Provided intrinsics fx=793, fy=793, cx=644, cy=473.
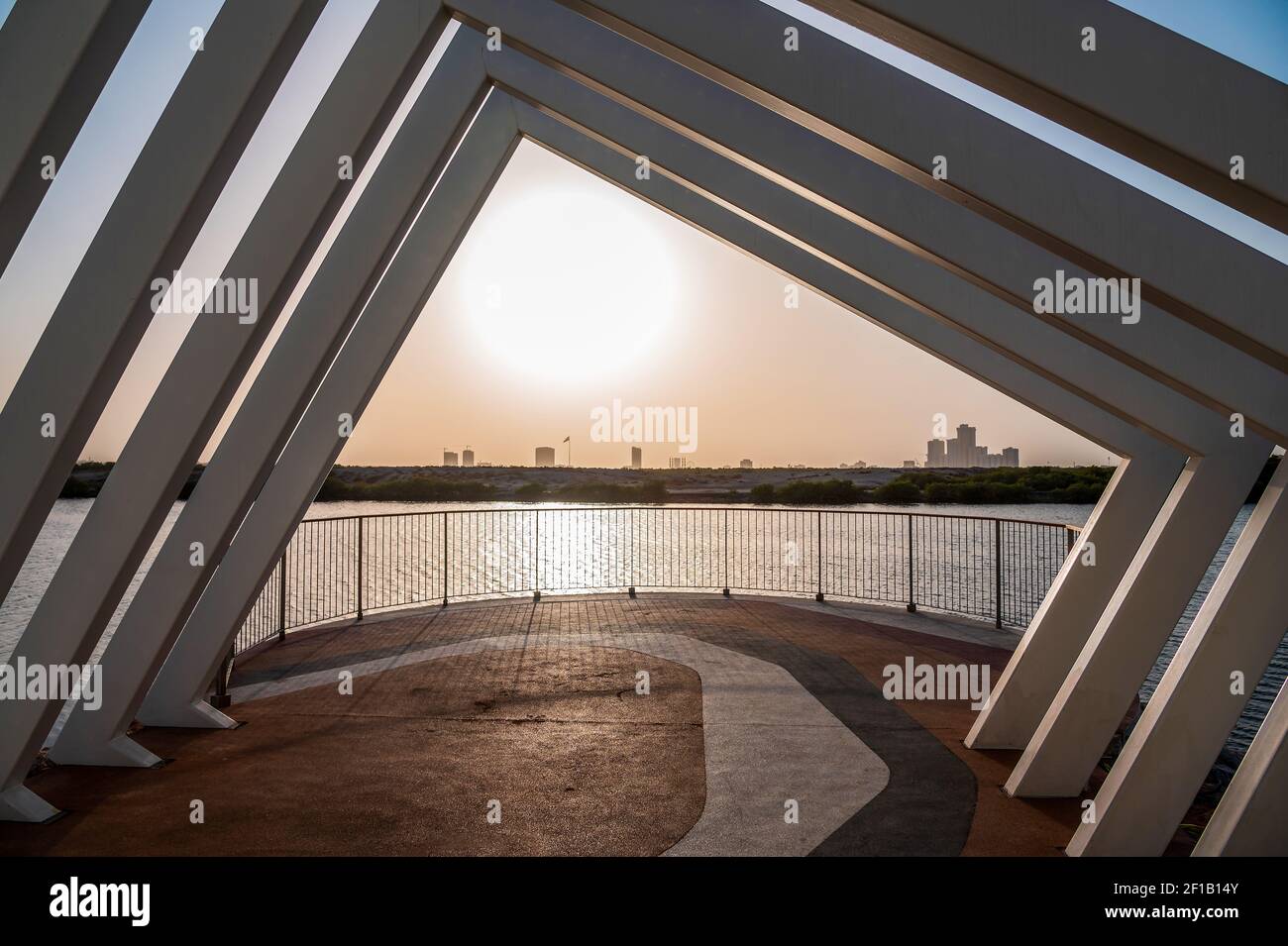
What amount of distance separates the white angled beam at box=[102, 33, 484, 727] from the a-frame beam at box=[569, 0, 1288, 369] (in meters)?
3.60

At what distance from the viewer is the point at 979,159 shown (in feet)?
11.9

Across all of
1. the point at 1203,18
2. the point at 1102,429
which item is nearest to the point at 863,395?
the point at 1102,429

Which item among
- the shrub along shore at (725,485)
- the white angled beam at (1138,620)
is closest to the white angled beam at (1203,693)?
the white angled beam at (1138,620)

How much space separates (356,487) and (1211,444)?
33.6 meters

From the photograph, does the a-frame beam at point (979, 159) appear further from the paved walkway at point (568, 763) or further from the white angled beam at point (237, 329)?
the paved walkway at point (568, 763)

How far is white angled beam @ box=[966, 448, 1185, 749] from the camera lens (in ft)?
20.2

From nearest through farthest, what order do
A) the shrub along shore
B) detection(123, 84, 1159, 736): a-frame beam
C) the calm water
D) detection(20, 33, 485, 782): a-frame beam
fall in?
detection(20, 33, 485, 782): a-frame beam < detection(123, 84, 1159, 736): a-frame beam < the calm water < the shrub along shore

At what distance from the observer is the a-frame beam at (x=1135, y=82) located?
2.70m

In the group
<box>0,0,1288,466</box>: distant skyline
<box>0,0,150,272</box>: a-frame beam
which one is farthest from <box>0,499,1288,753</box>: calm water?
<box>0,0,150,272</box>: a-frame beam

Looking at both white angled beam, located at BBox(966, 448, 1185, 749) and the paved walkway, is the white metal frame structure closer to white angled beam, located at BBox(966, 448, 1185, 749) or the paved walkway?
white angled beam, located at BBox(966, 448, 1185, 749)

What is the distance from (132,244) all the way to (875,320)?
616 cm

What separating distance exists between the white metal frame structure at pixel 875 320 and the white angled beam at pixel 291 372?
0.02m

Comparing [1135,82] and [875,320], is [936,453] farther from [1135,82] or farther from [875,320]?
[1135,82]

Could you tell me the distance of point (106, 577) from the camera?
223 inches
